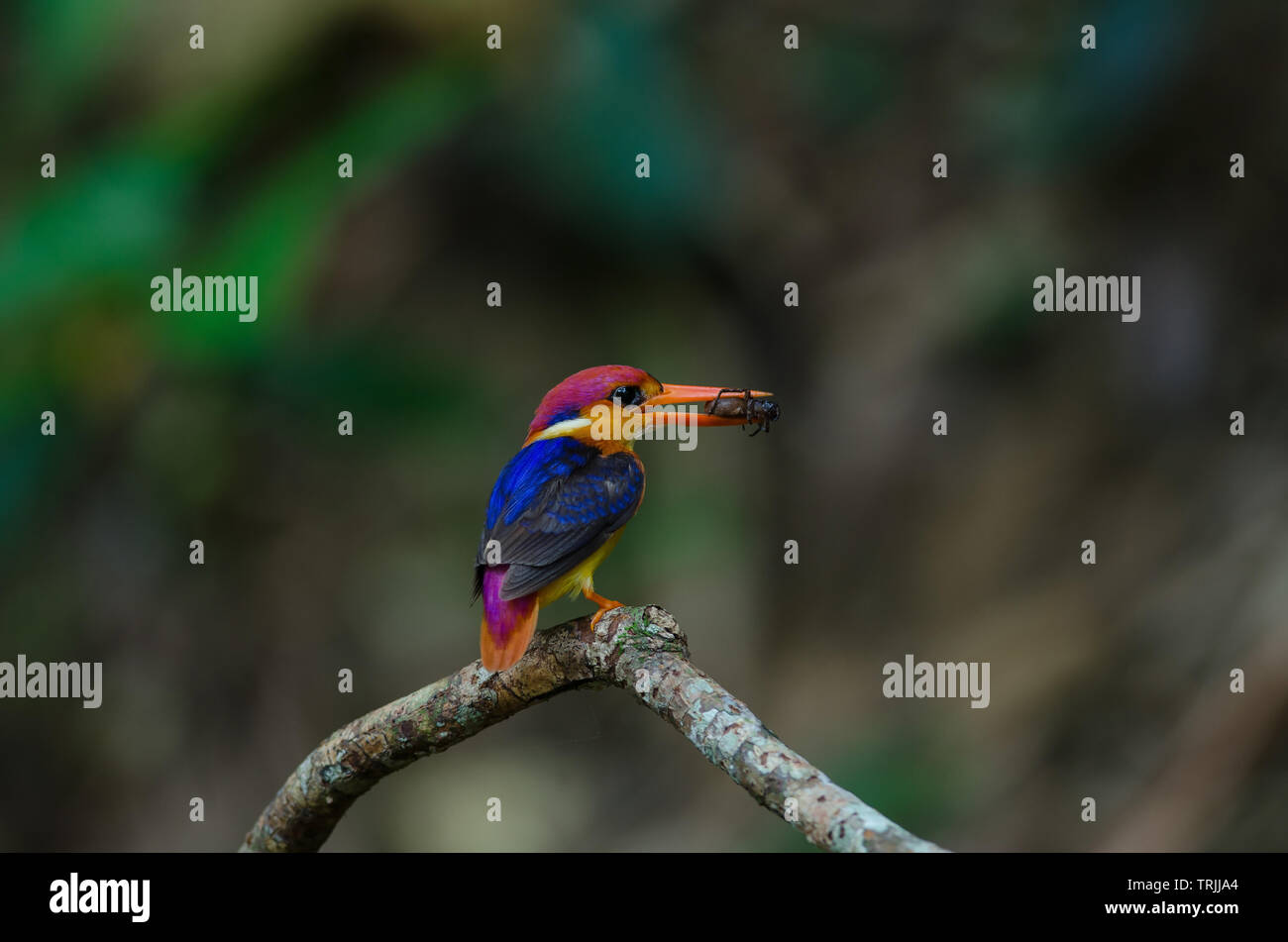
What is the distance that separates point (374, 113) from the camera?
433cm

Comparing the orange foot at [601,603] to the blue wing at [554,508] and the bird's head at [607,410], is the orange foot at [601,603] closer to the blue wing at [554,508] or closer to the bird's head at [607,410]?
the blue wing at [554,508]

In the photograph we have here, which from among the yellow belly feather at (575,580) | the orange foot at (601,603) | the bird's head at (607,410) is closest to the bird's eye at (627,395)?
the bird's head at (607,410)

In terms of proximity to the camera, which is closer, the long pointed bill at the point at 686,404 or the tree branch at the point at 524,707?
the tree branch at the point at 524,707

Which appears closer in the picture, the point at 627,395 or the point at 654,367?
the point at 627,395

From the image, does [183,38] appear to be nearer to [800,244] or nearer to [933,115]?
[800,244]

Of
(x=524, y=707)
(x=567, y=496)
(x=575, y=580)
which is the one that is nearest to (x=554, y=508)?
(x=567, y=496)

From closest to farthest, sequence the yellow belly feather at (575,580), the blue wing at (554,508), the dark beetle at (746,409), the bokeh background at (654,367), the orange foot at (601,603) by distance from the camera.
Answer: the orange foot at (601,603) < the blue wing at (554,508) < the yellow belly feather at (575,580) < the dark beetle at (746,409) < the bokeh background at (654,367)

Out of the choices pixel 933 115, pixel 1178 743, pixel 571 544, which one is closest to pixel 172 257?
pixel 571 544

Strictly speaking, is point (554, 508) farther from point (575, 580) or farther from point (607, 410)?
point (607, 410)

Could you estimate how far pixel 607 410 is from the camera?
300 centimetres

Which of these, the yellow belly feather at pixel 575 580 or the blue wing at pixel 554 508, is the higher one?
the blue wing at pixel 554 508

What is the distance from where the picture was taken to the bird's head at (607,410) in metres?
2.98

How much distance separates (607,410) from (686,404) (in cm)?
23

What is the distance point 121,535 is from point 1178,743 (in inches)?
133
